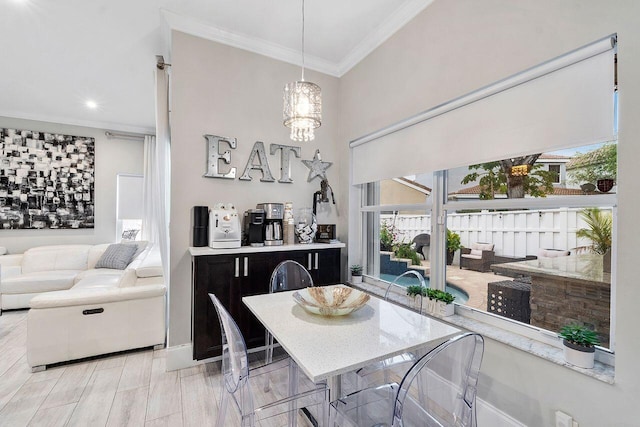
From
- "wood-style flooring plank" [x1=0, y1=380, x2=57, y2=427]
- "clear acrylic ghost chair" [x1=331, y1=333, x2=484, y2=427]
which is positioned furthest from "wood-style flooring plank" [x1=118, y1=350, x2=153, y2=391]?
"clear acrylic ghost chair" [x1=331, y1=333, x2=484, y2=427]

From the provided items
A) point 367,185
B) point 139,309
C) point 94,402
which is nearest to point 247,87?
point 367,185

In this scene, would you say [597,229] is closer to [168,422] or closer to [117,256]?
[168,422]

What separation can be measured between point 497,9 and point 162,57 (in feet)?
9.04

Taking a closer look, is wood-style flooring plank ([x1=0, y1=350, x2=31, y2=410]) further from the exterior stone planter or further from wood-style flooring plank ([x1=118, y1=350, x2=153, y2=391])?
the exterior stone planter

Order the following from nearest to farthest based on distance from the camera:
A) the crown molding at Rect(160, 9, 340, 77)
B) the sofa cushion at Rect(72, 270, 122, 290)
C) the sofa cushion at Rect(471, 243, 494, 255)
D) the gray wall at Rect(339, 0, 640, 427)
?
1. the gray wall at Rect(339, 0, 640, 427)
2. the sofa cushion at Rect(471, 243, 494, 255)
3. the crown molding at Rect(160, 9, 340, 77)
4. the sofa cushion at Rect(72, 270, 122, 290)

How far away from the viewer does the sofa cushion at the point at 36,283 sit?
3643mm

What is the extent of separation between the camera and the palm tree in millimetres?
1355

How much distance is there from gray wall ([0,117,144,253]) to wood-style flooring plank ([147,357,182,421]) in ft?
11.1

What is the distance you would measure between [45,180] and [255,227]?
418cm

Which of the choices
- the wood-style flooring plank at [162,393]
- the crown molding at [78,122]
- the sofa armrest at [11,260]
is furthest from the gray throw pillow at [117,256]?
the wood-style flooring plank at [162,393]

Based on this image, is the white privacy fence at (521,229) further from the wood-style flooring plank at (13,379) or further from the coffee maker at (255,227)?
the wood-style flooring plank at (13,379)

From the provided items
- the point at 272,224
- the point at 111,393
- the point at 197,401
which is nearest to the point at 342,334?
the point at 197,401

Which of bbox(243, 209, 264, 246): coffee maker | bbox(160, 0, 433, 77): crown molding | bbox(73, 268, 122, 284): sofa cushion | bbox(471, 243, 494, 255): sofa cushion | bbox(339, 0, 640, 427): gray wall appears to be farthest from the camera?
bbox(73, 268, 122, 284): sofa cushion

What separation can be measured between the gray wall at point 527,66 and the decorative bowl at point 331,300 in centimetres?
85
